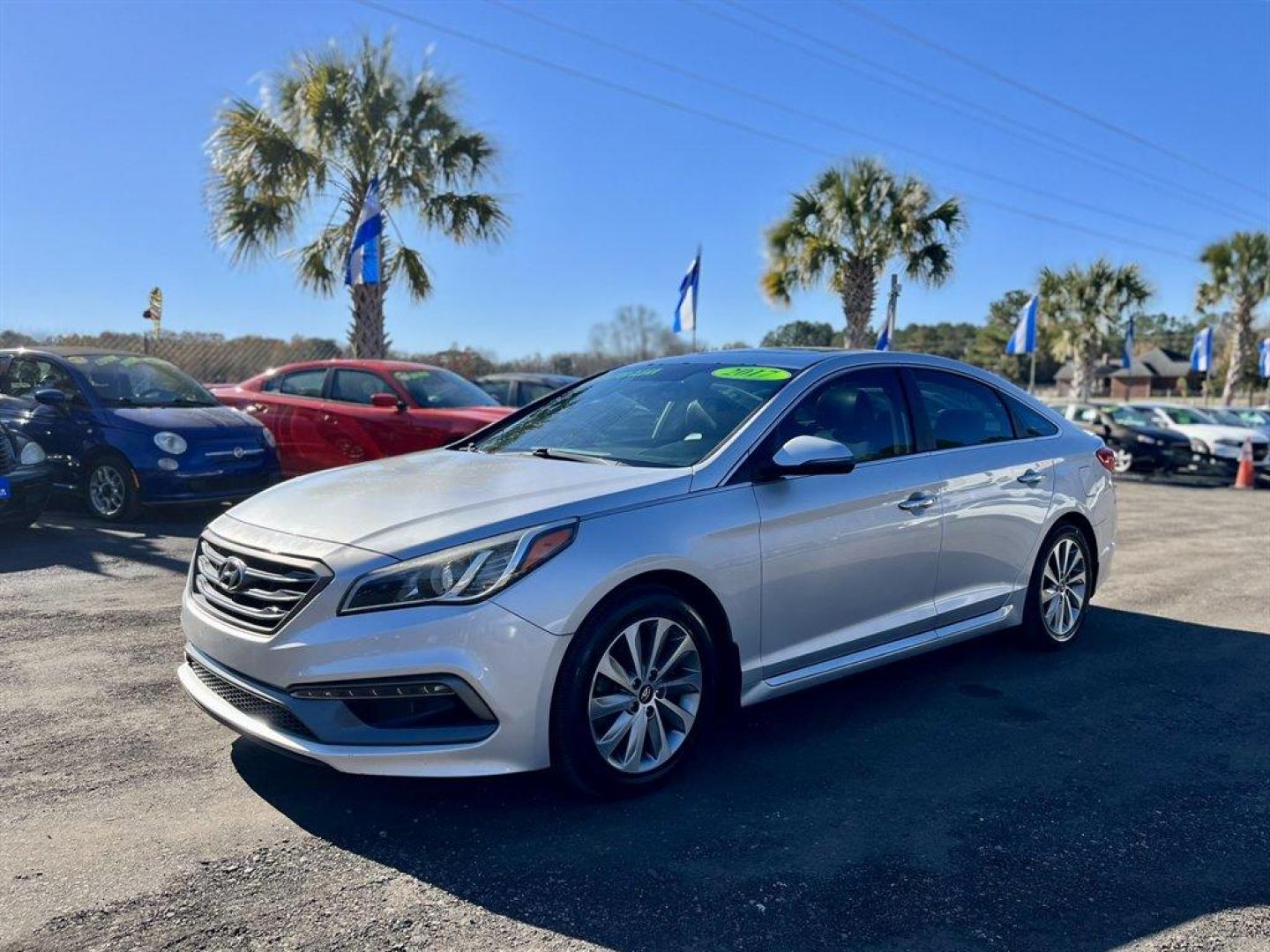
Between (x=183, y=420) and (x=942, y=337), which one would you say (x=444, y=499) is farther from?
(x=942, y=337)

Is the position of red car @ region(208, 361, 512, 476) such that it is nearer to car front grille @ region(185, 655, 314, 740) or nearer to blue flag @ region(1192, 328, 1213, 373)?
car front grille @ region(185, 655, 314, 740)

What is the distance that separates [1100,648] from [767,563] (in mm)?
2867

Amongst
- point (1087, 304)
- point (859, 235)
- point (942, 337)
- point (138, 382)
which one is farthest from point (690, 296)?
point (942, 337)

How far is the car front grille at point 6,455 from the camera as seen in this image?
778 centimetres

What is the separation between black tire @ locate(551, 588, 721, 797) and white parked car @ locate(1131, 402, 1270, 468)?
60.3 ft

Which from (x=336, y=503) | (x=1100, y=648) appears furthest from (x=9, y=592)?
(x=1100, y=648)

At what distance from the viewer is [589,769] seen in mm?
3328

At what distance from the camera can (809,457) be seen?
150 inches

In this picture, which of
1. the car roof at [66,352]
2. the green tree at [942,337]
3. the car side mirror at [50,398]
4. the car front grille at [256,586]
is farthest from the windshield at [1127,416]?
the green tree at [942,337]

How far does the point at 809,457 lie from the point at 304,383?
8710mm

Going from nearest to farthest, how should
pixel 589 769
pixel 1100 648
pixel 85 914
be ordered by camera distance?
A: 1. pixel 85 914
2. pixel 589 769
3. pixel 1100 648

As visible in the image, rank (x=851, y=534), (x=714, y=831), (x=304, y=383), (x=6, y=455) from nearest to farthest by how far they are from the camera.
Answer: (x=714, y=831)
(x=851, y=534)
(x=6, y=455)
(x=304, y=383)

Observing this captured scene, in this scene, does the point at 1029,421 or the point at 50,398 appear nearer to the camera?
the point at 1029,421

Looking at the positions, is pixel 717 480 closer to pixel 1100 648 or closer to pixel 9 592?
pixel 1100 648
